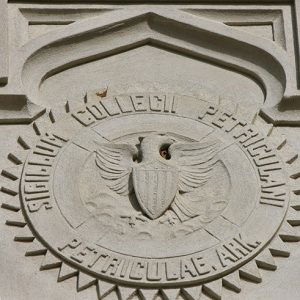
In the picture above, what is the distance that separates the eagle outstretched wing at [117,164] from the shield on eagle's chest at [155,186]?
0.09m

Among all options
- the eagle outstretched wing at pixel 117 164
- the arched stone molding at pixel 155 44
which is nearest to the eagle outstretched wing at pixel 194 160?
the eagle outstretched wing at pixel 117 164

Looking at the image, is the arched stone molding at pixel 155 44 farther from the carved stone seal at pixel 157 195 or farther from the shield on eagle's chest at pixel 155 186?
the shield on eagle's chest at pixel 155 186

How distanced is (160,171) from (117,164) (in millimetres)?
332

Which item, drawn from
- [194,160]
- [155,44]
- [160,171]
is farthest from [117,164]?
[155,44]

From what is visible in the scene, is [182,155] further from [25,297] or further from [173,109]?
[25,297]

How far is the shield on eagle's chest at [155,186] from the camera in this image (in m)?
10.3

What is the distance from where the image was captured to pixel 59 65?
36.7ft

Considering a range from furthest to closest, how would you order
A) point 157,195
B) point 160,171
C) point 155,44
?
1. point 155,44
2. point 160,171
3. point 157,195

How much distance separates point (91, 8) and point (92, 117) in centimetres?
103

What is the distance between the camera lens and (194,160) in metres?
10.6

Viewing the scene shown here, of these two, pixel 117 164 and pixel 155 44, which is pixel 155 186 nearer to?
pixel 117 164

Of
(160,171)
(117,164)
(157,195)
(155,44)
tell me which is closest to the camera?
(157,195)

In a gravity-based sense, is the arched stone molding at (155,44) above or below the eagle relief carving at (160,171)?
above

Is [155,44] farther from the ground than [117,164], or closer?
farther from the ground
